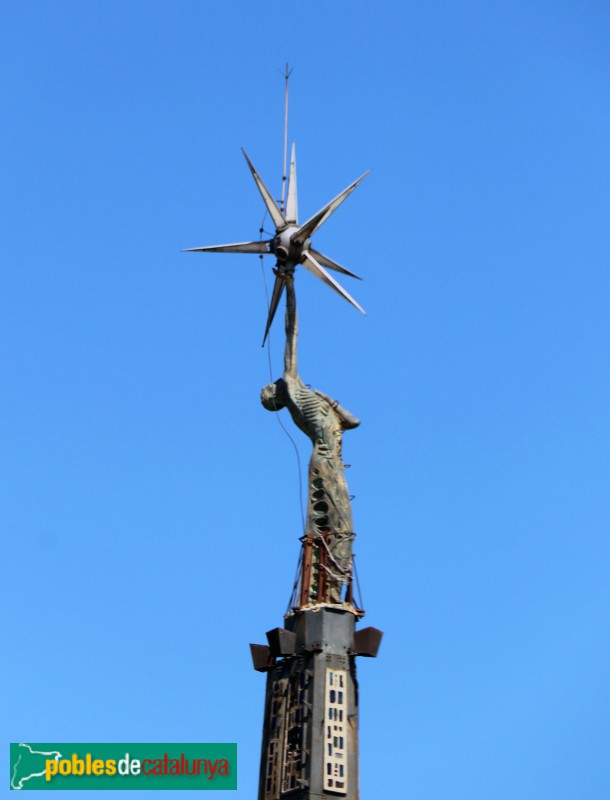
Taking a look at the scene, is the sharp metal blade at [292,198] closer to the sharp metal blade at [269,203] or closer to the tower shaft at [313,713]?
the sharp metal blade at [269,203]

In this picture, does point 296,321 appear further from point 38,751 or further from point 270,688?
point 38,751

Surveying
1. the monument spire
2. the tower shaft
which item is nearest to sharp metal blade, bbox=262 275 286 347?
the monument spire

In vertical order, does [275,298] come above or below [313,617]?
above

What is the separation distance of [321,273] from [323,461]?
6.35 m

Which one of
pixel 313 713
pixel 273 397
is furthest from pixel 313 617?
pixel 273 397

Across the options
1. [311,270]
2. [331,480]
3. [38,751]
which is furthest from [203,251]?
[38,751]

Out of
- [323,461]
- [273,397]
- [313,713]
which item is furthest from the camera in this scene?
[273,397]

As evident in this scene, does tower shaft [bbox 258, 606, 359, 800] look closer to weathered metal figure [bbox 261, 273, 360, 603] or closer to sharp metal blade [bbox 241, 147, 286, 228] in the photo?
weathered metal figure [bbox 261, 273, 360, 603]

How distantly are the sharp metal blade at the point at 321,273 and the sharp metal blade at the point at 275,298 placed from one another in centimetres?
100

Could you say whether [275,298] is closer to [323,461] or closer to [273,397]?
[273,397]

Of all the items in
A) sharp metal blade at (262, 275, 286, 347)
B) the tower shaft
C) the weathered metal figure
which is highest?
sharp metal blade at (262, 275, 286, 347)

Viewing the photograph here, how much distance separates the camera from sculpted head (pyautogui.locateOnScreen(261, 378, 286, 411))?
195 feet

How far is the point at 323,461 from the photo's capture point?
57906mm

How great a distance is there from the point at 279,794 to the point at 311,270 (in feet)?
56.7
